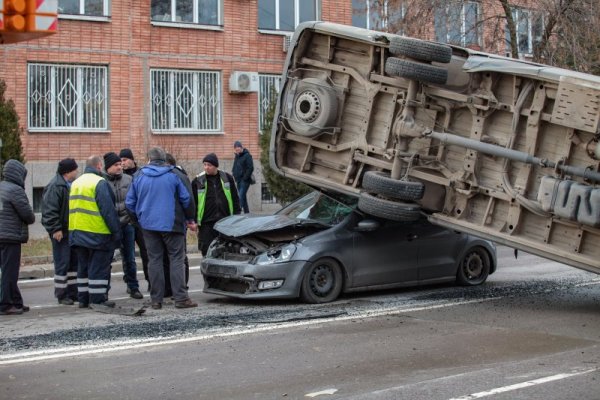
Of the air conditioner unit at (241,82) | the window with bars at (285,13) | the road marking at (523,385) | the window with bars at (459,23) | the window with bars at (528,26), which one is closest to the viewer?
the road marking at (523,385)

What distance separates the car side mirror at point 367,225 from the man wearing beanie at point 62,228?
3.39m

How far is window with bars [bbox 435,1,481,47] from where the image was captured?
21.8 metres

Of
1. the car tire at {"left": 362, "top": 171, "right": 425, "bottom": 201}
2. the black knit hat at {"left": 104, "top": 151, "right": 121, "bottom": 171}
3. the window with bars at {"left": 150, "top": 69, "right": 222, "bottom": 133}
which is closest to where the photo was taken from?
the car tire at {"left": 362, "top": 171, "right": 425, "bottom": 201}

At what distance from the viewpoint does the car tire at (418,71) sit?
1014 centimetres

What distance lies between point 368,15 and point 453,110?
1625 cm

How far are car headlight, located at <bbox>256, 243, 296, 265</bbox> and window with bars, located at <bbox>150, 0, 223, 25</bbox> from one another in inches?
560

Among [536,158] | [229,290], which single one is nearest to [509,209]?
[536,158]

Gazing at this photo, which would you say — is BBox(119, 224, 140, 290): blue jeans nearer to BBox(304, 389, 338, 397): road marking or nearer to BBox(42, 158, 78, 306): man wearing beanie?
BBox(42, 158, 78, 306): man wearing beanie

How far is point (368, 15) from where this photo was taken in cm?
2616

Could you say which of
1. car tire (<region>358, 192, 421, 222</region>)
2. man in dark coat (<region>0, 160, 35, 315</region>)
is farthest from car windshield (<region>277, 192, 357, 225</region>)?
man in dark coat (<region>0, 160, 35, 315</region>)

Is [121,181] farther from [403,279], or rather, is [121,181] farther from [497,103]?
[497,103]

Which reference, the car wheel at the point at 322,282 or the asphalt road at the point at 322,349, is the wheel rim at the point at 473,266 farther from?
the car wheel at the point at 322,282

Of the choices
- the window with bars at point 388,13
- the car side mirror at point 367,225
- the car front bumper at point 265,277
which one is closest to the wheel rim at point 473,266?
the car side mirror at point 367,225

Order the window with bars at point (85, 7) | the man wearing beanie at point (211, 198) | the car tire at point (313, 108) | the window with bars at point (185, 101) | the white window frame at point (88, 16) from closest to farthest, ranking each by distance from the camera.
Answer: the car tire at point (313, 108), the man wearing beanie at point (211, 198), the white window frame at point (88, 16), the window with bars at point (85, 7), the window with bars at point (185, 101)
